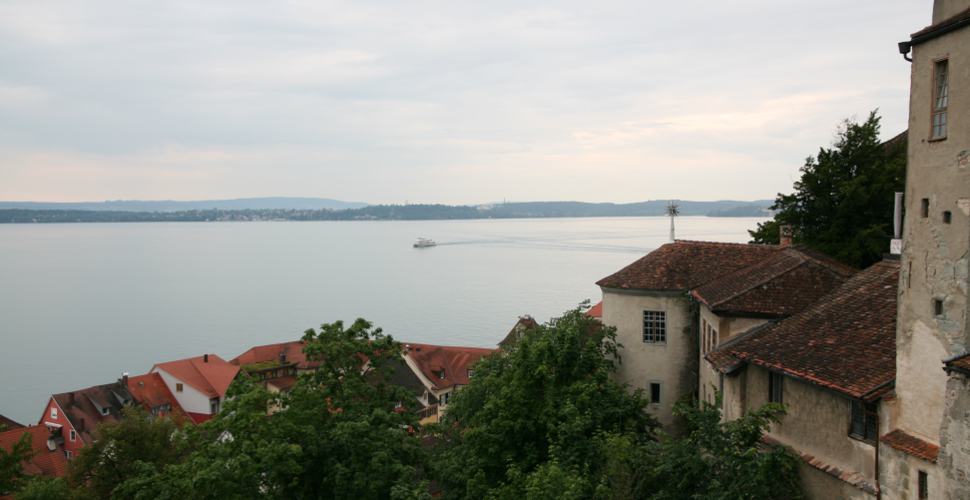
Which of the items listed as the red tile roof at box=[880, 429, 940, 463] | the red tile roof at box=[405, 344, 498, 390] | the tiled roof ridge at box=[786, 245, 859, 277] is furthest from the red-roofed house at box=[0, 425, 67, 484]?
A: the red tile roof at box=[880, 429, 940, 463]

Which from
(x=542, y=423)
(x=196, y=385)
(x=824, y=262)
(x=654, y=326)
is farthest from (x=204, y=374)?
(x=824, y=262)

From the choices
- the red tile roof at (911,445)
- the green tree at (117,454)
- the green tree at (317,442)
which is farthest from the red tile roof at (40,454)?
the red tile roof at (911,445)

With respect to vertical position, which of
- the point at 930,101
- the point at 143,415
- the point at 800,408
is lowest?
the point at 143,415

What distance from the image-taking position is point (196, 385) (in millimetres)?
56875

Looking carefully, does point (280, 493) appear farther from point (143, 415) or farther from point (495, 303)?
point (495, 303)

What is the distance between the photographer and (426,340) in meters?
81.3

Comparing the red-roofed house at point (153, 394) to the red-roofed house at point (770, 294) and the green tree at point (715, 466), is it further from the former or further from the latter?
the green tree at point (715, 466)

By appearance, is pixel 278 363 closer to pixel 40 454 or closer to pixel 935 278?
pixel 40 454

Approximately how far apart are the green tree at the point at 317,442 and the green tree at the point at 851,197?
65.0 ft

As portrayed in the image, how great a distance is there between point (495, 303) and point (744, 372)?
86544 millimetres

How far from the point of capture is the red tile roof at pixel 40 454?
37.7 m

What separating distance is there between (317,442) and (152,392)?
1790 inches

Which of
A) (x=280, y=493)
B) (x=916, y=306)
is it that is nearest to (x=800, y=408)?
(x=916, y=306)

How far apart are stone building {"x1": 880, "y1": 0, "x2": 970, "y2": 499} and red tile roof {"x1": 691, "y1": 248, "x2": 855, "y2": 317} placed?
756 cm
